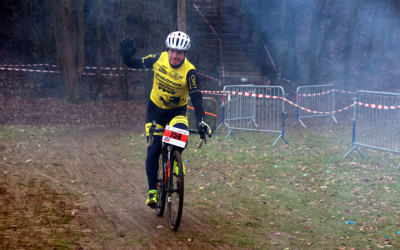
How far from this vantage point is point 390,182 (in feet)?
27.8

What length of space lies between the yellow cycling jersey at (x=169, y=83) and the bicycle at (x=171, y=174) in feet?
1.27

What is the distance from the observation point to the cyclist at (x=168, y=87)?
6.05 meters

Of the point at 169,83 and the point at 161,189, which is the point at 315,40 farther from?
the point at 161,189

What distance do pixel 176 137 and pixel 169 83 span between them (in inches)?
29.9

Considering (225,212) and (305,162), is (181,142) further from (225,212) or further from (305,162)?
(305,162)

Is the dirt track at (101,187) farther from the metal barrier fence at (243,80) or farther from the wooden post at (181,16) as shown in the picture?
the metal barrier fence at (243,80)

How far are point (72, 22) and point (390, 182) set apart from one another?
1344 cm

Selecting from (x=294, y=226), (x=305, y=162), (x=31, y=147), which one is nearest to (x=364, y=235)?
(x=294, y=226)

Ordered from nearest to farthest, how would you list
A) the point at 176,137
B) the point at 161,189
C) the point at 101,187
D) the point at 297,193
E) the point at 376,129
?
1. the point at 176,137
2. the point at 161,189
3. the point at 297,193
4. the point at 101,187
5. the point at 376,129

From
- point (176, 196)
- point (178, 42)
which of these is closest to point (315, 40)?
point (178, 42)

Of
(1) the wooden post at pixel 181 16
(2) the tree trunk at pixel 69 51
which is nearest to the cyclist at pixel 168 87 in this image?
(1) the wooden post at pixel 181 16

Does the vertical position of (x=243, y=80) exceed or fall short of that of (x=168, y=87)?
it falls short

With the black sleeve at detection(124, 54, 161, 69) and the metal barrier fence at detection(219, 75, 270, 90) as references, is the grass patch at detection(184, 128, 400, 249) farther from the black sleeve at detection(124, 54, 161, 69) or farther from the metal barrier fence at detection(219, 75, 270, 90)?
the metal barrier fence at detection(219, 75, 270, 90)

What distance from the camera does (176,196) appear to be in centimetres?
596
